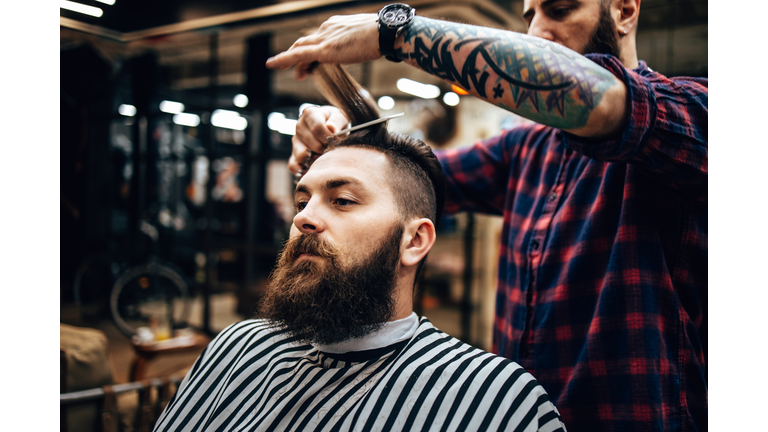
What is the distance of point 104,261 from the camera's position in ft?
11.8

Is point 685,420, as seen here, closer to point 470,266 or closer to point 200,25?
point 200,25

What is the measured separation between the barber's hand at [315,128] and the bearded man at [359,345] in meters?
0.06

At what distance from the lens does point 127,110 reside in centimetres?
280

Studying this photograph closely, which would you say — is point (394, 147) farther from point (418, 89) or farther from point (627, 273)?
point (418, 89)

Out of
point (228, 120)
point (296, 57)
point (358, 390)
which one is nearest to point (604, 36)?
point (296, 57)

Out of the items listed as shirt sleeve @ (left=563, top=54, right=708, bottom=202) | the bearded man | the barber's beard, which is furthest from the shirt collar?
the barber's beard

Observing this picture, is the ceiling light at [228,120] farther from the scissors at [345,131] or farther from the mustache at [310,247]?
the mustache at [310,247]

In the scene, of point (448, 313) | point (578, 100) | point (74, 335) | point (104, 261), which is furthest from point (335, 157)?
point (448, 313)

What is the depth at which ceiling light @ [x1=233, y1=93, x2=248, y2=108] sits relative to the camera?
15.2 ft

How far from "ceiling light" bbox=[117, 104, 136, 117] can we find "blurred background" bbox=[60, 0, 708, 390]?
3 cm

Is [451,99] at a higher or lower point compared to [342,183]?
higher

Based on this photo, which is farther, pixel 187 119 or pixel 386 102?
pixel 187 119

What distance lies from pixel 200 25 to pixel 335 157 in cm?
200

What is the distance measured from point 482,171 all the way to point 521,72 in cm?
81
